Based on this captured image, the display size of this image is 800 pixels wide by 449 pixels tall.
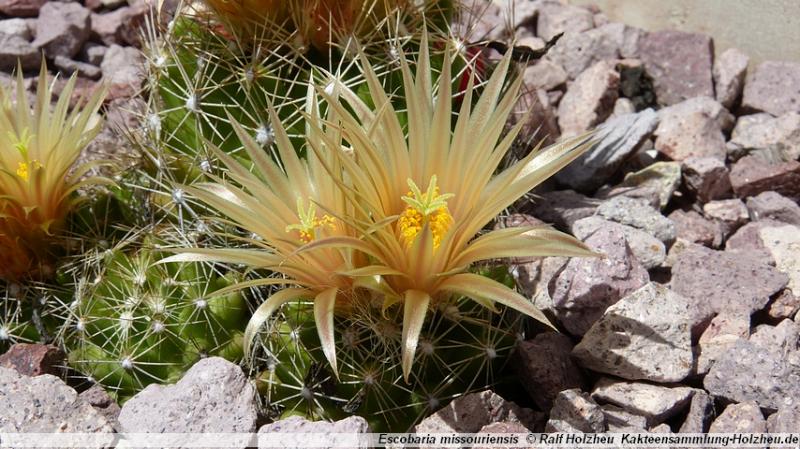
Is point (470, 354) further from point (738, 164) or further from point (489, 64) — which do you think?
point (738, 164)

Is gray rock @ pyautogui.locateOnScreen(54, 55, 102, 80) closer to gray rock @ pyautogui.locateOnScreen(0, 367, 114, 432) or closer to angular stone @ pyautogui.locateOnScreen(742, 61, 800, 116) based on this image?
gray rock @ pyautogui.locateOnScreen(0, 367, 114, 432)

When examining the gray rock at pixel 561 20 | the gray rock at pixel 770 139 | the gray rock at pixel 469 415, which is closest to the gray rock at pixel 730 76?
the gray rock at pixel 770 139

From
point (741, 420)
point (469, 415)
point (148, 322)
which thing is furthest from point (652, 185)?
point (148, 322)

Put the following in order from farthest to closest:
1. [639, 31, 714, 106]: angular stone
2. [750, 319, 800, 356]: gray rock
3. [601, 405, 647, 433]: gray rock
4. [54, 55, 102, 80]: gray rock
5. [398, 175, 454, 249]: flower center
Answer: [54, 55, 102, 80]: gray rock, [639, 31, 714, 106]: angular stone, [750, 319, 800, 356]: gray rock, [601, 405, 647, 433]: gray rock, [398, 175, 454, 249]: flower center

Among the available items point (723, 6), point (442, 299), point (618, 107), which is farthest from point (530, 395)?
point (723, 6)

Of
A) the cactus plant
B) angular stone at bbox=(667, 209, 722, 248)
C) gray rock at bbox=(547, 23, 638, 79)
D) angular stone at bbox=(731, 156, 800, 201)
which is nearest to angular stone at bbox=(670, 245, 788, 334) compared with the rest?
angular stone at bbox=(667, 209, 722, 248)

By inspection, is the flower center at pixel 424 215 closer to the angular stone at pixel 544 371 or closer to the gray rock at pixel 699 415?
the angular stone at pixel 544 371
